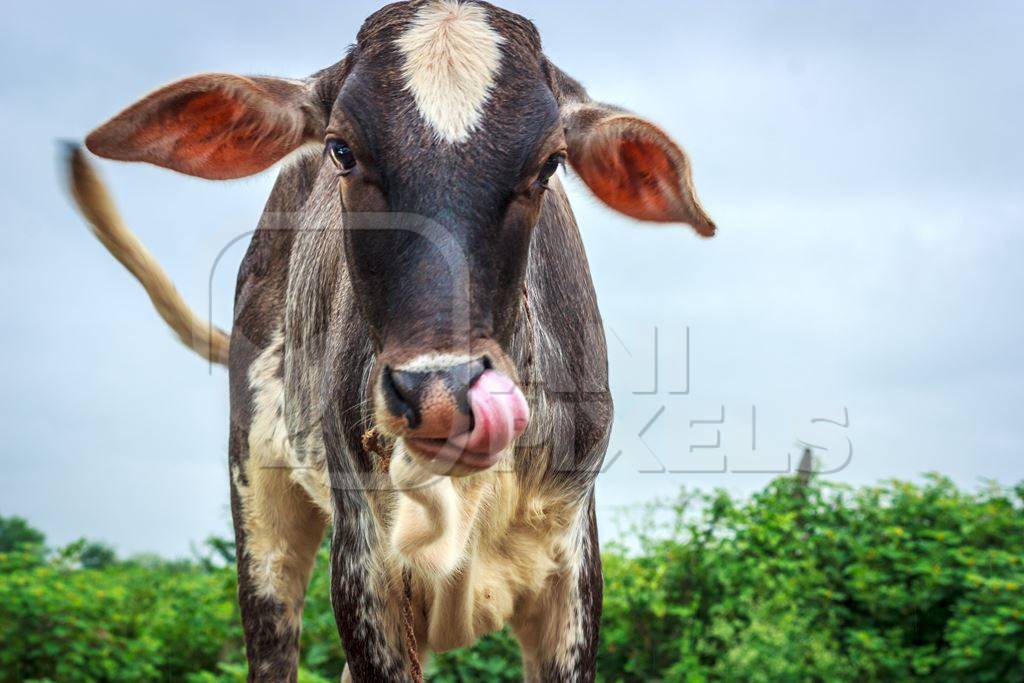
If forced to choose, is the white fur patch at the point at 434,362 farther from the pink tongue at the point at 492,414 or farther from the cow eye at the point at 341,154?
the cow eye at the point at 341,154

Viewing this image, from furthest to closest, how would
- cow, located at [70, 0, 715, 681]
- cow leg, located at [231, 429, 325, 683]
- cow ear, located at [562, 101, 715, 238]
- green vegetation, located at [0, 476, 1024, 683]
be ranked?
green vegetation, located at [0, 476, 1024, 683], cow leg, located at [231, 429, 325, 683], cow ear, located at [562, 101, 715, 238], cow, located at [70, 0, 715, 681]

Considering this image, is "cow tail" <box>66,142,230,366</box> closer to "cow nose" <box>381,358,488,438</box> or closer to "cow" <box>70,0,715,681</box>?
"cow" <box>70,0,715,681</box>

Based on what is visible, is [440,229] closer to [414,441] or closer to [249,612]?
[414,441]

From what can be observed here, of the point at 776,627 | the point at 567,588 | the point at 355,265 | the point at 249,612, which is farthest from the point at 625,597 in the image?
the point at 355,265

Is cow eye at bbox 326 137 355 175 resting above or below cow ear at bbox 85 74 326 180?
below

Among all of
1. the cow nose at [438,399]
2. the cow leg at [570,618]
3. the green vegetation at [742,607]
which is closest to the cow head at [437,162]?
the cow nose at [438,399]

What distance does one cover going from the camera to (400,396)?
2615 millimetres

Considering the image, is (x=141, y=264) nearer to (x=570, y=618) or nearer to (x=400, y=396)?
(x=570, y=618)

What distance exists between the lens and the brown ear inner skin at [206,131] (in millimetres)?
3105

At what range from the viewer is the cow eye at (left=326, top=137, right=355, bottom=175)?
9.70 ft

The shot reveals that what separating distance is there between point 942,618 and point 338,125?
511 cm

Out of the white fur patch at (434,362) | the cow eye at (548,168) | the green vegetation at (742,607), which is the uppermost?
the cow eye at (548,168)

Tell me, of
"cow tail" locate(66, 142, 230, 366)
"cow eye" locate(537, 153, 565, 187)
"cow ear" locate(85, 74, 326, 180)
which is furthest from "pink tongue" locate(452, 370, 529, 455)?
"cow tail" locate(66, 142, 230, 366)

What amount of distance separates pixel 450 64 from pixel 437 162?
0.30m
